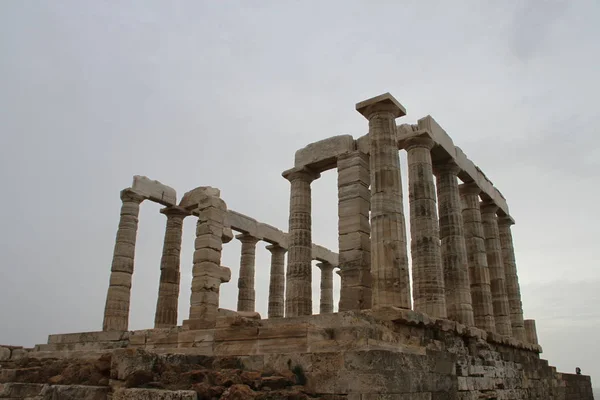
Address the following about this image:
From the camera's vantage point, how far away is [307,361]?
8.18 meters

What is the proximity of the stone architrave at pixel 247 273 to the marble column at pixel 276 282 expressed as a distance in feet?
3.95

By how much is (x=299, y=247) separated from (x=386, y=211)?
18.9 feet

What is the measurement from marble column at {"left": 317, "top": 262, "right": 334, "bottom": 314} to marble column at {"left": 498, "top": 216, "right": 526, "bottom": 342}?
493 inches

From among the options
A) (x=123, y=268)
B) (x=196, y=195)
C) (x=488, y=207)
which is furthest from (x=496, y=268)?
(x=123, y=268)

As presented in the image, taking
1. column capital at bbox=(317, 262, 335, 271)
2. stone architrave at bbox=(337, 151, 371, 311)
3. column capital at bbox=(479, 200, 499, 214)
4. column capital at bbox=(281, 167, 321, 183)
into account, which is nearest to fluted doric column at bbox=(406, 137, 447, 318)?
stone architrave at bbox=(337, 151, 371, 311)

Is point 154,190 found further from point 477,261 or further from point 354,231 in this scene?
point 477,261

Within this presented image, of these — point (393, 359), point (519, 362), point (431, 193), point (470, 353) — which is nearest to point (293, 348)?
point (393, 359)

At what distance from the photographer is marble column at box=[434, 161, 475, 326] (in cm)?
1705

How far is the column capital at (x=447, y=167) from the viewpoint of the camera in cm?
1900

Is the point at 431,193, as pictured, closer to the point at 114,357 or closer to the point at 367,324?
the point at 367,324

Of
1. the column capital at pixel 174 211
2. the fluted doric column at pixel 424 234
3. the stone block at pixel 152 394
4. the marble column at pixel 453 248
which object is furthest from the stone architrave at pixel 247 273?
the stone block at pixel 152 394

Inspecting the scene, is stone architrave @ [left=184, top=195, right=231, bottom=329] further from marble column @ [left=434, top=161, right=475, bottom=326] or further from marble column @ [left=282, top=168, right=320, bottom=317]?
marble column @ [left=434, top=161, right=475, bottom=326]

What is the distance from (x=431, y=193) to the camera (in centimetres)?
1689

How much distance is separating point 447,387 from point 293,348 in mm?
3380
